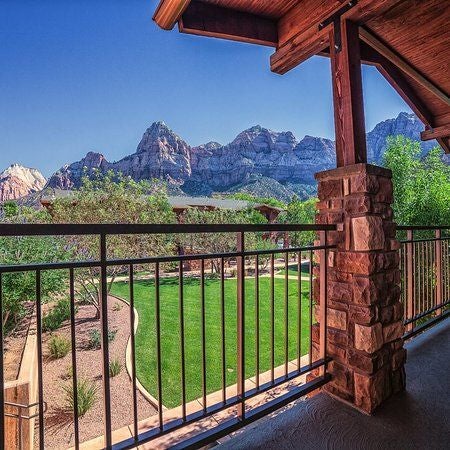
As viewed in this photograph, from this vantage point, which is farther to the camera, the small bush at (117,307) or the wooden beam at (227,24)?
the small bush at (117,307)

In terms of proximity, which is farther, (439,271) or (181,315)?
(439,271)

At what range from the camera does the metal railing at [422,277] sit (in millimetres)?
2842

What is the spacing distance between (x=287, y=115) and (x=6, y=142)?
5228 centimetres

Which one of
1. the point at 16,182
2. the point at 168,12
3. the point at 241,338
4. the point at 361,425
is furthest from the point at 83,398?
the point at 16,182

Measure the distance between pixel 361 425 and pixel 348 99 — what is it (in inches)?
80.7

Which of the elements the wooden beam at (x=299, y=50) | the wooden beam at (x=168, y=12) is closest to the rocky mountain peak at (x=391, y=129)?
the wooden beam at (x=299, y=50)

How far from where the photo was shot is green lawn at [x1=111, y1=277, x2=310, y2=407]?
5.94 m

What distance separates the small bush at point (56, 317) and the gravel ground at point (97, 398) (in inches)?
8.9

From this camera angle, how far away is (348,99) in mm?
2119

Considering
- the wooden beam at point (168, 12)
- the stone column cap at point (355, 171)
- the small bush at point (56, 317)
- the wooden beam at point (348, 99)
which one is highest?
the wooden beam at point (168, 12)

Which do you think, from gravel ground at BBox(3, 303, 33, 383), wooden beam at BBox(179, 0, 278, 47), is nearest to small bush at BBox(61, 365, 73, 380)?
gravel ground at BBox(3, 303, 33, 383)

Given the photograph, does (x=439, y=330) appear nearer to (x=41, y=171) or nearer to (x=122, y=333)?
(x=122, y=333)

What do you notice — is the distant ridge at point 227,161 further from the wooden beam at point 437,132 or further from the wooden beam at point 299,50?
the wooden beam at point 299,50

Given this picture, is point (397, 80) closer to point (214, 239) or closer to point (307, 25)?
point (307, 25)
